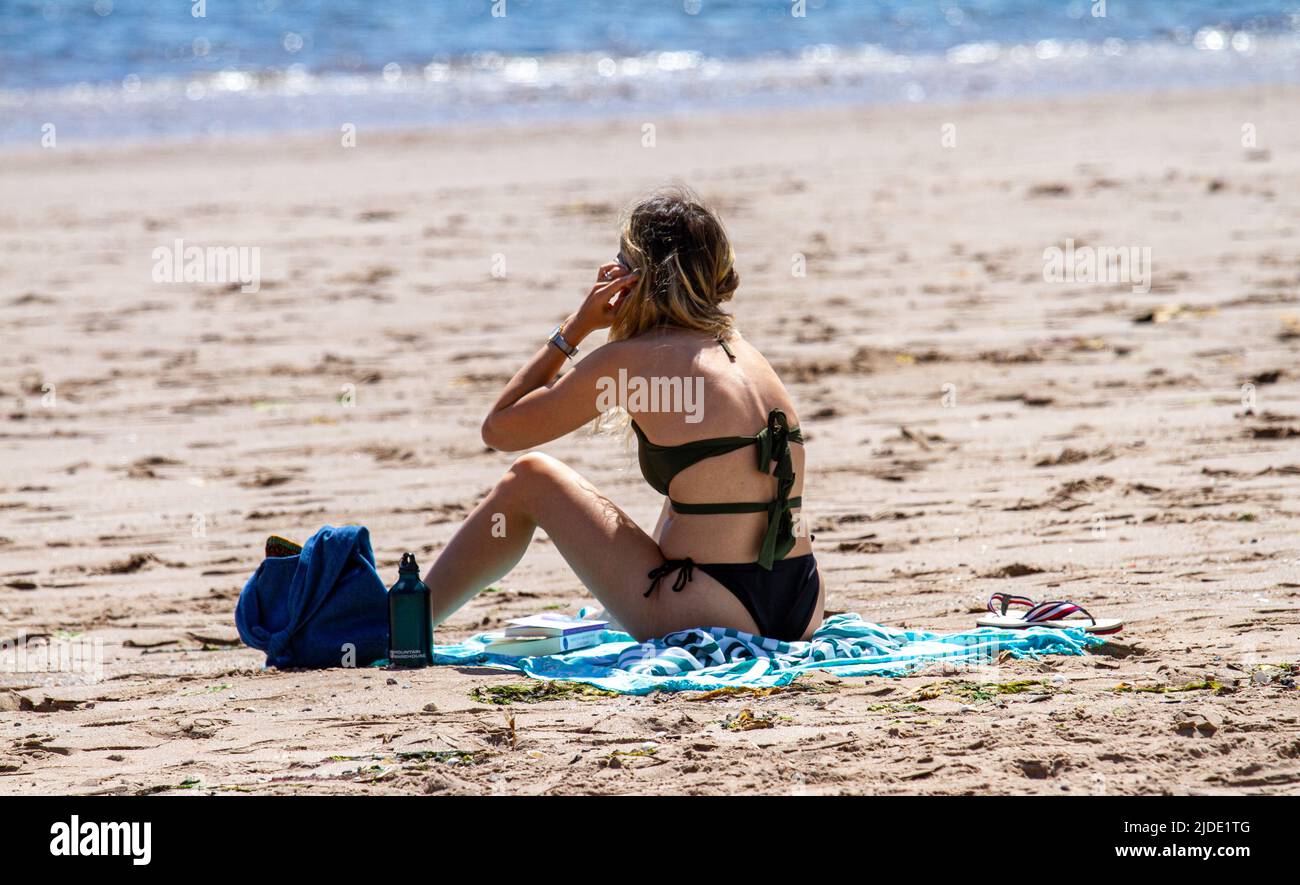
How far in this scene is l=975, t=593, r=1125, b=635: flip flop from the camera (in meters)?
4.25

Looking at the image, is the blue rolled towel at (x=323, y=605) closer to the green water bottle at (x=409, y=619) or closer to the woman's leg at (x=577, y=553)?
the green water bottle at (x=409, y=619)

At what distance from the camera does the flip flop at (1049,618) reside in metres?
4.25

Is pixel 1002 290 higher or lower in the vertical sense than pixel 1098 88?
lower

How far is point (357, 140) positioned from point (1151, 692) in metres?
12.9

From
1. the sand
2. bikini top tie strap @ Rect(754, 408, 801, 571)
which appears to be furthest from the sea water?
bikini top tie strap @ Rect(754, 408, 801, 571)

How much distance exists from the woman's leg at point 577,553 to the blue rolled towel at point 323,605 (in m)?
0.24

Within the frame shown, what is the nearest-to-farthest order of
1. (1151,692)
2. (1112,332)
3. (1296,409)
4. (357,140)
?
1. (1151,692)
2. (1296,409)
3. (1112,332)
4. (357,140)

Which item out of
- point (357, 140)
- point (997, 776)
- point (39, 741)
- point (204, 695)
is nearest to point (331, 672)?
point (204, 695)

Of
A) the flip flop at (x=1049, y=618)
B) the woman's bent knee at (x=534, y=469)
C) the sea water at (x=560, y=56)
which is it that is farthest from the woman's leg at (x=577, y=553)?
the sea water at (x=560, y=56)

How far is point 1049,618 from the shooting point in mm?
4348

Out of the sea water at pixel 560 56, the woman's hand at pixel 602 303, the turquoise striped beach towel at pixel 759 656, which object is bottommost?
the turquoise striped beach towel at pixel 759 656
